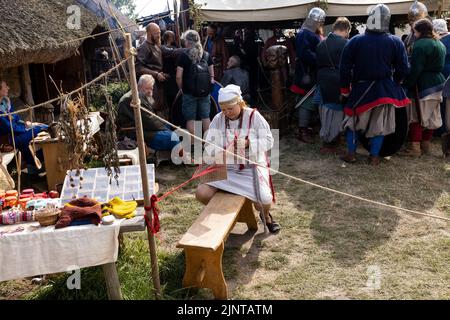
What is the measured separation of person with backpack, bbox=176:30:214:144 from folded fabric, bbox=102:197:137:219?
3264 millimetres

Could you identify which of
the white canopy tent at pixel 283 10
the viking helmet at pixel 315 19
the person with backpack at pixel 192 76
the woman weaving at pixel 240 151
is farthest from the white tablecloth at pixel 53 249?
the white canopy tent at pixel 283 10

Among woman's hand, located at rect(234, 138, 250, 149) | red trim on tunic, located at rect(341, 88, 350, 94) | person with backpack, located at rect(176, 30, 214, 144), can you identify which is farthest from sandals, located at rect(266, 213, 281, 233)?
person with backpack, located at rect(176, 30, 214, 144)

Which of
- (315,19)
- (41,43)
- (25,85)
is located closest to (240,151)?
(315,19)

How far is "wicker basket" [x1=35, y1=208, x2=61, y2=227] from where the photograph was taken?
2686mm

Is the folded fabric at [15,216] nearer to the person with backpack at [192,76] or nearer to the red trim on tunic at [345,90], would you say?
the person with backpack at [192,76]

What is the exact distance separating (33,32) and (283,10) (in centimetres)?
390

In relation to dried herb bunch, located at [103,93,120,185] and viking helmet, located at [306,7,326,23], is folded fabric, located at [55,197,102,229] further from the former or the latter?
viking helmet, located at [306,7,326,23]

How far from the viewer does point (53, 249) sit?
2623 mm

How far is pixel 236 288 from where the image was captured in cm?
321

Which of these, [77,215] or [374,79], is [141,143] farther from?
[374,79]

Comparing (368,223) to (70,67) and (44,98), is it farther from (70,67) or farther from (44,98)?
(70,67)

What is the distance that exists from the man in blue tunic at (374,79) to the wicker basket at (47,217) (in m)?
3.82

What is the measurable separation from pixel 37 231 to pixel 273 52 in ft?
17.5
